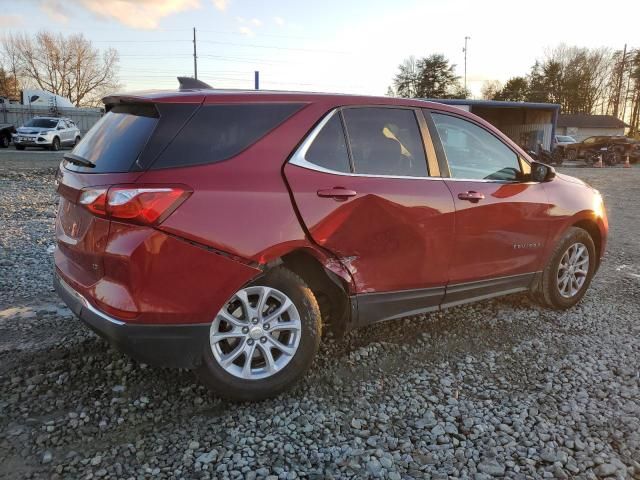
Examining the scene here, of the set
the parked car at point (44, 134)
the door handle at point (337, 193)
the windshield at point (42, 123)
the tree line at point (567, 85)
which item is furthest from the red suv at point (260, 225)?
the tree line at point (567, 85)

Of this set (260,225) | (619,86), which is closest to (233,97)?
(260,225)

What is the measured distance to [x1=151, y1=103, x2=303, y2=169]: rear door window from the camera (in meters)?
2.67

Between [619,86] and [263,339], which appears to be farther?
[619,86]

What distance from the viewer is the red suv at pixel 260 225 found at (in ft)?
8.47

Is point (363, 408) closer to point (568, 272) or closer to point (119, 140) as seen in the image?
point (119, 140)

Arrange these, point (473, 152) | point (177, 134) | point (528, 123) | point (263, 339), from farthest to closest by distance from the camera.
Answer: point (528, 123), point (473, 152), point (263, 339), point (177, 134)

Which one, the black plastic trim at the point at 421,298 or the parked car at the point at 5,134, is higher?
the parked car at the point at 5,134

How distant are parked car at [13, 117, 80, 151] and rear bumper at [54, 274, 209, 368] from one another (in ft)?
81.5

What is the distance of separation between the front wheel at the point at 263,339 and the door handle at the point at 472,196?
1.33 m

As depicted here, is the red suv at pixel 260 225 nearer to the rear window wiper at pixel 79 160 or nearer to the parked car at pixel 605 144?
the rear window wiper at pixel 79 160

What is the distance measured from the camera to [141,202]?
2520 millimetres

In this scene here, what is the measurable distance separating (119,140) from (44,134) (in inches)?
976

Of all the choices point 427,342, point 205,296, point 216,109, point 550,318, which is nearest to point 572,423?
point 427,342

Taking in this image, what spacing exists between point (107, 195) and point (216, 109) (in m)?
0.74
